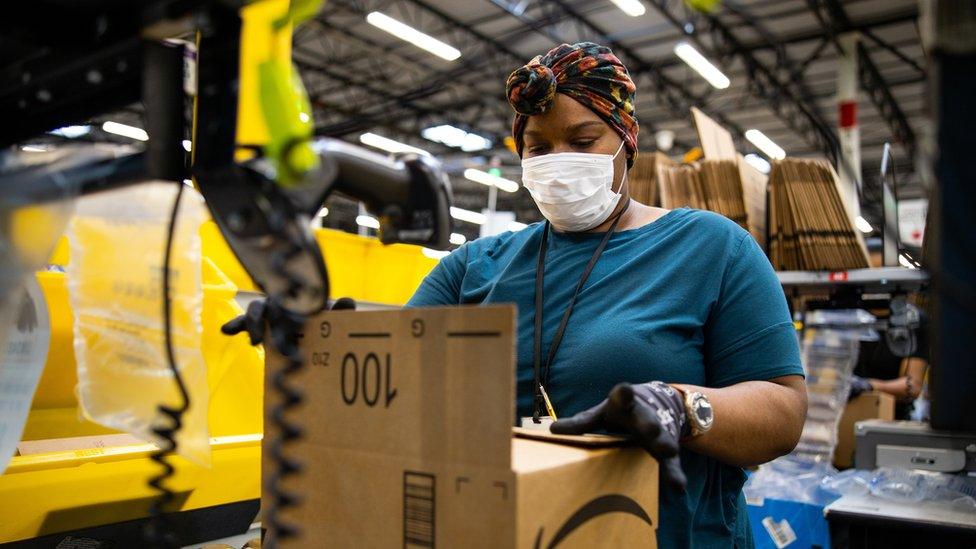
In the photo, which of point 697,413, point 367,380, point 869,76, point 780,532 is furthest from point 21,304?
point 869,76

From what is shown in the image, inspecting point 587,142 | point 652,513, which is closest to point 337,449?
point 652,513

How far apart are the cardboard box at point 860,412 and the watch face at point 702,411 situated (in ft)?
11.9

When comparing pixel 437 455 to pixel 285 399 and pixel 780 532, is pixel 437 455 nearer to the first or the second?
pixel 285 399

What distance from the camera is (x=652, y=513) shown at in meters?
0.93

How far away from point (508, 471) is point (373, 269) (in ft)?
9.85

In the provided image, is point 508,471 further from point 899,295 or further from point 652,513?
point 899,295

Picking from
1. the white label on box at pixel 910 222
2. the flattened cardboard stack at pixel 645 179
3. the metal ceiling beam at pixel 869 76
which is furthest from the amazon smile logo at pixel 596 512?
the metal ceiling beam at pixel 869 76

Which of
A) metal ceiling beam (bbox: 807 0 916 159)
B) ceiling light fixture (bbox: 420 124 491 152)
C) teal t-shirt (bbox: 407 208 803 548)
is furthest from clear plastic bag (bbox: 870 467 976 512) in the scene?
ceiling light fixture (bbox: 420 124 491 152)

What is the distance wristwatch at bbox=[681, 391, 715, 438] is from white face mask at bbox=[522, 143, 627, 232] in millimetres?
526

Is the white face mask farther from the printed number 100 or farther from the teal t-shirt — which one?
the printed number 100

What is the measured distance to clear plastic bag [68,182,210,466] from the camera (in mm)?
821

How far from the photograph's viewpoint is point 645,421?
81 centimetres

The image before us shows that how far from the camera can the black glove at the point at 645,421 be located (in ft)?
2.67

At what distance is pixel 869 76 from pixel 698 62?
13.6 ft
